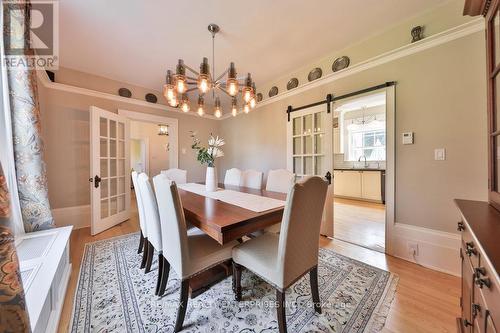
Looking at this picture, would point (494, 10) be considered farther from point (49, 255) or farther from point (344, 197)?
point (344, 197)

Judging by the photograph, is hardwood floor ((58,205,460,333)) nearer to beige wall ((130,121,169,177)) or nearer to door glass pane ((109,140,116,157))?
door glass pane ((109,140,116,157))

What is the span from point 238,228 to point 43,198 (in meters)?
1.90

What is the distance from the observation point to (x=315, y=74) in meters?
2.71

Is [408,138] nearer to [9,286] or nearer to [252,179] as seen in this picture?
[252,179]

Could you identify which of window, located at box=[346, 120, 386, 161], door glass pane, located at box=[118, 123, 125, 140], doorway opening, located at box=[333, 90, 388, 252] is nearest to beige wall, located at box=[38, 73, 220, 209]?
door glass pane, located at box=[118, 123, 125, 140]

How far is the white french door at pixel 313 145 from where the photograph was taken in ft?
8.43

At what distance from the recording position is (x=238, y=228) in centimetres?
115

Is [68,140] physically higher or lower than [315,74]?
lower

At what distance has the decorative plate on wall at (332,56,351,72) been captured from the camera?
2387 millimetres

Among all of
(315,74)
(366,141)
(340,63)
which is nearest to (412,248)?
(340,63)

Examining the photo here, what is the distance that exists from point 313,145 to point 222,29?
1.92m

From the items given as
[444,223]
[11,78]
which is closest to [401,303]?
[444,223]

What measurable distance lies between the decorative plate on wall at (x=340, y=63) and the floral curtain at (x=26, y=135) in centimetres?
325

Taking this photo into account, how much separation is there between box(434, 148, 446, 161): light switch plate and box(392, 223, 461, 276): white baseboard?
0.72 meters
